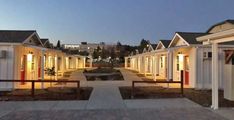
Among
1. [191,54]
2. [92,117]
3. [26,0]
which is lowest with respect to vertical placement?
[92,117]

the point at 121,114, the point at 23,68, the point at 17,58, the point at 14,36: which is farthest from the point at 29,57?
the point at 121,114

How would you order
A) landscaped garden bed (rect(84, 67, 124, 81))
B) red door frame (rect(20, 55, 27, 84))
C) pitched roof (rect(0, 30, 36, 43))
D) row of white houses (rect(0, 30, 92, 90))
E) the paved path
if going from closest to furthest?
the paved path → row of white houses (rect(0, 30, 92, 90)) → pitched roof (rect(0, 30, 36, 43)) → red door frame (rect(20, 55, 27, 84)) → landscaped garden bed (rect(84, 67, 124, 81))

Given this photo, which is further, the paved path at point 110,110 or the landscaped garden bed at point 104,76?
the landscaped garden bed at point 104,76

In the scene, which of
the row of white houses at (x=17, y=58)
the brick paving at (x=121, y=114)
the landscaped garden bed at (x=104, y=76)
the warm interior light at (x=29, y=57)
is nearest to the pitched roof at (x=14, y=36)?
the row of white houses at (x=17, y=58)

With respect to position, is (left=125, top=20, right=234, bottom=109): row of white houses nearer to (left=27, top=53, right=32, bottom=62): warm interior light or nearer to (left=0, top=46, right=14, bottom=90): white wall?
(left=27, top=53, right=32, bottom=62): warm interior light

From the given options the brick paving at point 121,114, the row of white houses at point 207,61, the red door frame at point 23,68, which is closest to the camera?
the brick paving at point 121,114

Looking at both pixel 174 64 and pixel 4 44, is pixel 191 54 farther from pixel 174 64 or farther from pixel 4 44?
pixel 4 44

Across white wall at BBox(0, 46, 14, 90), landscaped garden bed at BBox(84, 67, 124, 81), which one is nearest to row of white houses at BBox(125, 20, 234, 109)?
landscaped garden bed at BBox(84, 67, 124, 81)

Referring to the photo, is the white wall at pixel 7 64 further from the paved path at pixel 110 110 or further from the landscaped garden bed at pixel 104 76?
the landscaped garden bed at pixel 104 76

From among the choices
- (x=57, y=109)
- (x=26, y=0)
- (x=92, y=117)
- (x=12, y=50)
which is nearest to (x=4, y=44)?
(x=12, y=50)

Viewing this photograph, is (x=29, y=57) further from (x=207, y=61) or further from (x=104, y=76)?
(x=207, y=61)

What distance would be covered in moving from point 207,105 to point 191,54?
7904 mm

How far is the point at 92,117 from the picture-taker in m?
9.52

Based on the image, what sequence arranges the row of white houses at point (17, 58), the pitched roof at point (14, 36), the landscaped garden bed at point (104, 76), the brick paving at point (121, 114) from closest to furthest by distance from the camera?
the brick paving at point (121, 114) < the row of white houses at point (17, 58) < the pitched roof at point (14, 36) < the landscaped garden bed at point (104, 76)
